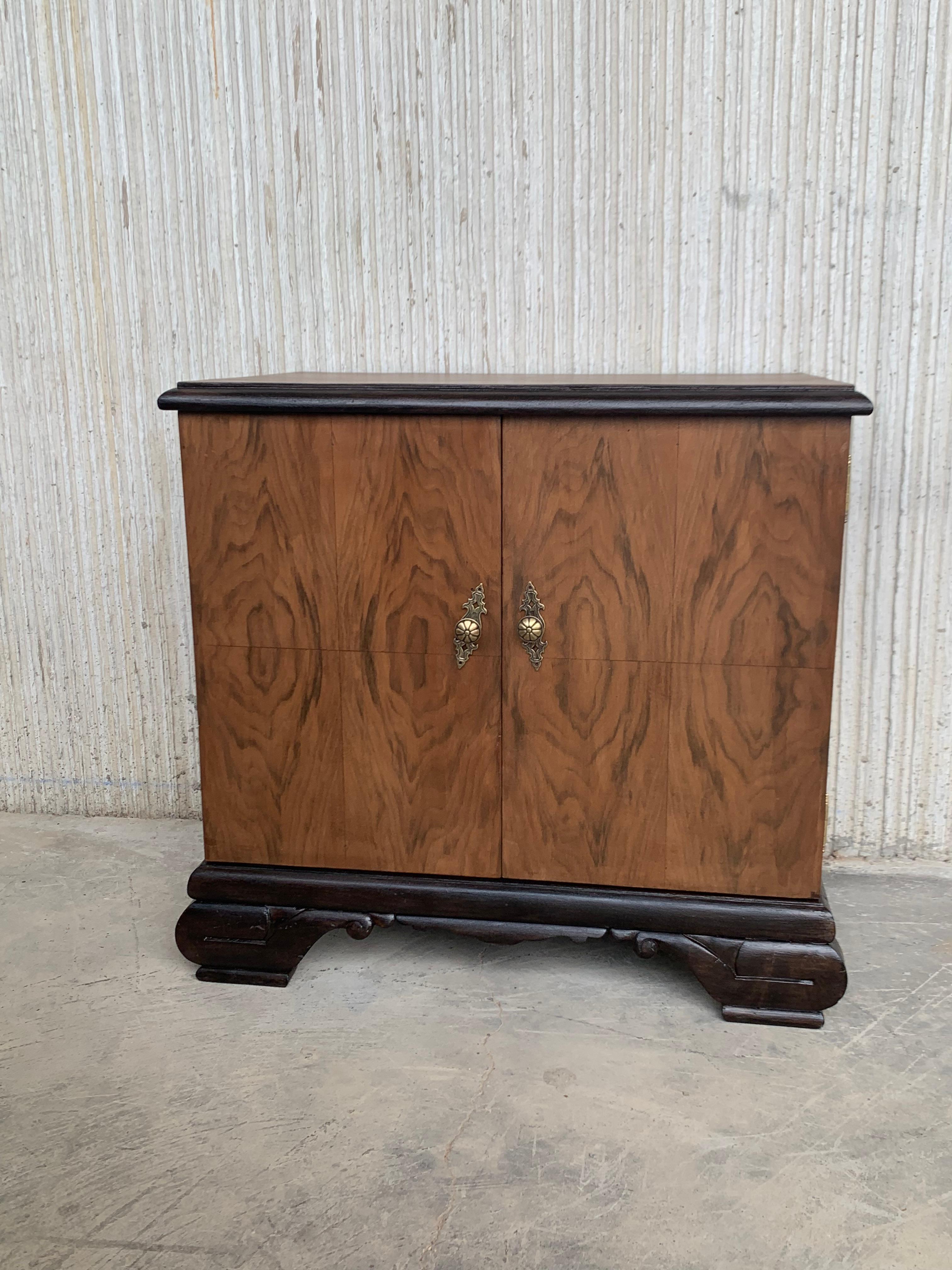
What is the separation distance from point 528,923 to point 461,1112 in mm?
356

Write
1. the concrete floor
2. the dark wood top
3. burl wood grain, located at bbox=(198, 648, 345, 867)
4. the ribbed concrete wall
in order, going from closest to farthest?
1. the concrete floor
2. the dark wood top
3. burl wood grain, located at bbox=(198, 648, 345, 867)
4. the ribbed concrete wall

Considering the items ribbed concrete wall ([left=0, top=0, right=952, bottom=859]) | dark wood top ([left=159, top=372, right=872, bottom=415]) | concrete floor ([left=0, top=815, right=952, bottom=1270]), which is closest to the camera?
concrete floor ([left=0, top=815, right=952, bottom=1270])

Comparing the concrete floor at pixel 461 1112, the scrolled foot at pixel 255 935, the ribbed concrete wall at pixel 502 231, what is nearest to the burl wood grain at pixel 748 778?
the concrete floor at pixel 461 1112

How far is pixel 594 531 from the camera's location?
1.71m

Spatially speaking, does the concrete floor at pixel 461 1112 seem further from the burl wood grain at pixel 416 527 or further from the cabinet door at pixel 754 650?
the burl wood grain at pixel 416 527

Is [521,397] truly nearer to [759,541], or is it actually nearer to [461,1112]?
[759,541]

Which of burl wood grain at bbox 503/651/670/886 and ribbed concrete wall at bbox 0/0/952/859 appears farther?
ribbed concrete wall at bbox 0/0/952/859

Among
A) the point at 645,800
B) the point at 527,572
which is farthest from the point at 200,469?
the point at 645,800

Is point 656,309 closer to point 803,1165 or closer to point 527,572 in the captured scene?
point 527,572

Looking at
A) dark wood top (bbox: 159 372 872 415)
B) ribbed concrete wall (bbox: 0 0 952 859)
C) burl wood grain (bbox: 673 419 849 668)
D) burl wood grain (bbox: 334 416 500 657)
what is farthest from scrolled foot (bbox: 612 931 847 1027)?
dark wood top (bbox: 159 372 872 415)

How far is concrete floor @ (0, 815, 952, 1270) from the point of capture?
4.32 feet

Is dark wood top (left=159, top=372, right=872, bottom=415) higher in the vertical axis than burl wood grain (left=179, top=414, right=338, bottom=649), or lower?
higher

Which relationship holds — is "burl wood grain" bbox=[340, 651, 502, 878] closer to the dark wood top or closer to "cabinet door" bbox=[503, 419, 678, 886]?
"cabinet door" bbox=[503, 419, 678, 886]

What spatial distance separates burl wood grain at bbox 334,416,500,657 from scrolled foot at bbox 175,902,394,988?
0.48m
